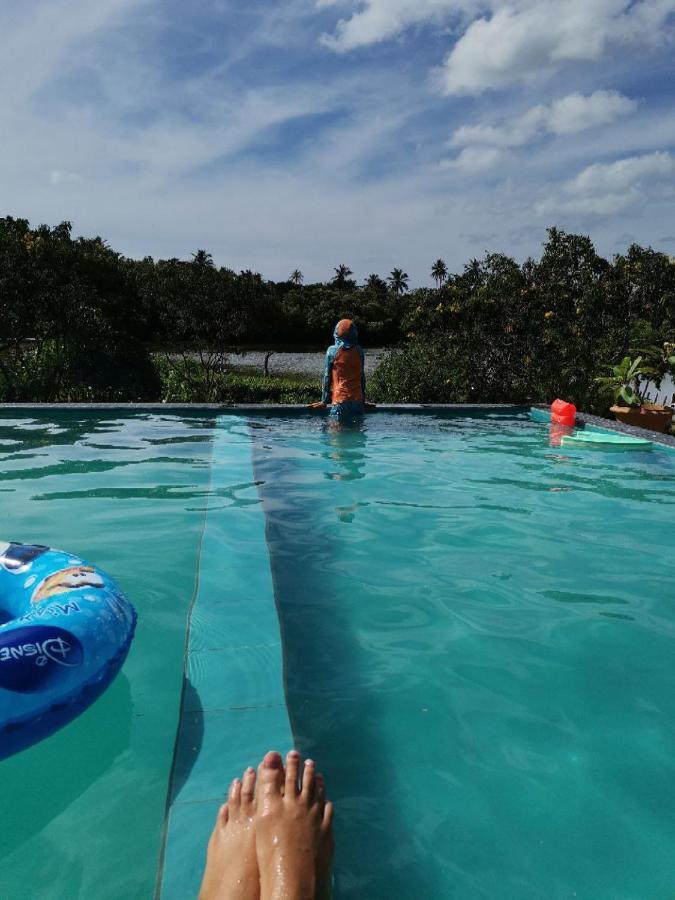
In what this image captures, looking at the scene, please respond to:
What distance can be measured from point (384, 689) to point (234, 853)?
1327 millimetres

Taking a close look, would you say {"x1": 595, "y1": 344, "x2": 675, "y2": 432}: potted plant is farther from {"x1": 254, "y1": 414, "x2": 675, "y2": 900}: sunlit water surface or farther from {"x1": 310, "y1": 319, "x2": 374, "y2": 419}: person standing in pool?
{"x1": 254, "y1": 414, "x2": 675, "y2": 900}: sunlit water surface

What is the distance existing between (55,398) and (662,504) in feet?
39.2

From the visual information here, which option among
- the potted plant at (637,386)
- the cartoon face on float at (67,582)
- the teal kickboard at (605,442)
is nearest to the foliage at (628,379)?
the potted plant at (637,386)

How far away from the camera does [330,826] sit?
199 cm

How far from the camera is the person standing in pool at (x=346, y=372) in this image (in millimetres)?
10664

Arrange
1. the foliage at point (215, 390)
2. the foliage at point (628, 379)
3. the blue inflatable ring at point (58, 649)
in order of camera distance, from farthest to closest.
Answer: the foliage at point (215, 390) < the foliage at point (628, 379) < the blue inflatable ring at point (58, 649)

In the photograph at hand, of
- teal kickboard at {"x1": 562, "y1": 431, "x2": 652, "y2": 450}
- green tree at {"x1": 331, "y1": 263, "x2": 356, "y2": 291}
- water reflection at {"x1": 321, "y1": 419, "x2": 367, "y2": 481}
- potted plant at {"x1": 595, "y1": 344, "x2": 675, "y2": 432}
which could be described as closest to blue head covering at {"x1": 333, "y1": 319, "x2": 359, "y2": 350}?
water reflection at {"x1": 321, "y1": 419, "x2": 367, "y2": 481}

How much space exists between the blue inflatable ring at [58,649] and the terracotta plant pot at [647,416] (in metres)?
10.6

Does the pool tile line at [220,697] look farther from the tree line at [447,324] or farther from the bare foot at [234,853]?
the tree line at [447,324]

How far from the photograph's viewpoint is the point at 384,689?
3.12m

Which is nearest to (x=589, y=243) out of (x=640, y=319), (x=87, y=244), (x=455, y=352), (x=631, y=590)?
(x=640, y=319)

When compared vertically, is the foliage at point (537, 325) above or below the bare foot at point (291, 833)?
above

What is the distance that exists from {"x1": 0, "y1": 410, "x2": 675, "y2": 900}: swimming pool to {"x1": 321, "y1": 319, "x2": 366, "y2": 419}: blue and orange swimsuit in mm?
4220

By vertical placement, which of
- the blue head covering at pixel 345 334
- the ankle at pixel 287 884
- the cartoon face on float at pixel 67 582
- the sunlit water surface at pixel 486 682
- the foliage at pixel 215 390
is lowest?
the sunlit water surface at pixel 486 682
